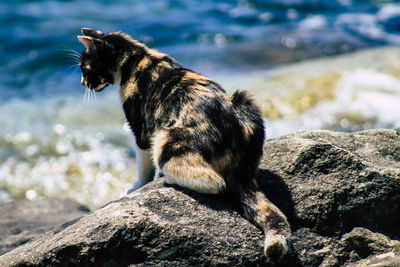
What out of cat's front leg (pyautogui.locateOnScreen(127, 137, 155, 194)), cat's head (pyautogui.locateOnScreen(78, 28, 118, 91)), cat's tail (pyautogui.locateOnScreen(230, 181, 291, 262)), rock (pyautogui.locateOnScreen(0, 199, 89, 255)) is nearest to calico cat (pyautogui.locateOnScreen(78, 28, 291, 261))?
cat's tail (pyautogui.locateOnScreen(230, 181, 291, 262))

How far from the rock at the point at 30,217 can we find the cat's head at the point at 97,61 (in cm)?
162

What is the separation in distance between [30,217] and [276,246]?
3.68m

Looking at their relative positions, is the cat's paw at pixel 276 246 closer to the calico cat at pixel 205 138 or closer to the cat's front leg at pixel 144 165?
the calico cat at pixel 205 138

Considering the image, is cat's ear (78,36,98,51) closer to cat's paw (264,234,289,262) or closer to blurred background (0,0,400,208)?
blurred background (0,0,400,208)

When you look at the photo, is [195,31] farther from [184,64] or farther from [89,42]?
[89,42]

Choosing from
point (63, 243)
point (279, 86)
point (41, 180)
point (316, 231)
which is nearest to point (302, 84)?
point (279, 86)

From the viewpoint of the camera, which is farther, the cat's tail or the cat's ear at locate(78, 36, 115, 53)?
the cat's ear at locate(78, 36, 115, 53)

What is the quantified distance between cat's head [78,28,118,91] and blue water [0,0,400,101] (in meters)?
7.97

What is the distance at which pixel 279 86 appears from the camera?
1076 cm

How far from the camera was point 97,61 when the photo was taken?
15.8 ft

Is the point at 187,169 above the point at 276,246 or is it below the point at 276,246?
above

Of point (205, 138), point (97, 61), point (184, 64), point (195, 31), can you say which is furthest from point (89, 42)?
point (195, 31)

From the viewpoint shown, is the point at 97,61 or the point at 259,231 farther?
the point at 97,61

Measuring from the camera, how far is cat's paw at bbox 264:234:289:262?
3.21 metres
